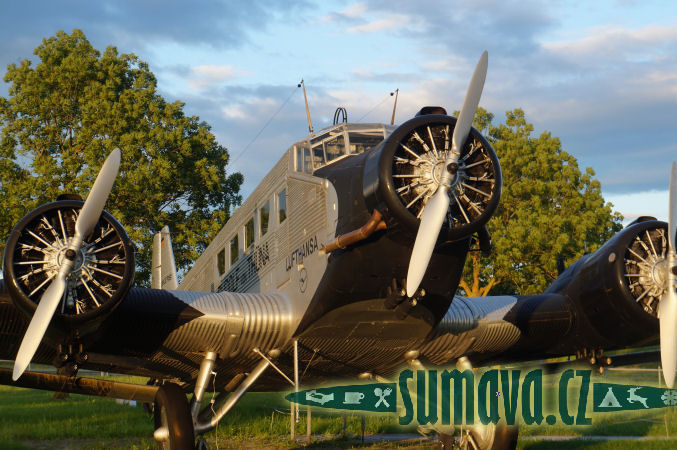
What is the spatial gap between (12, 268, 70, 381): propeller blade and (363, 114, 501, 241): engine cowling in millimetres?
3943

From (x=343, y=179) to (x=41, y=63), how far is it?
24.1 m

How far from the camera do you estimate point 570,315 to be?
39.8 ft

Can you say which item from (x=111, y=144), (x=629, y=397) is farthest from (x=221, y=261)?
(x=111, y=144)

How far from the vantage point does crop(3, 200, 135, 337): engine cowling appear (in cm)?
848

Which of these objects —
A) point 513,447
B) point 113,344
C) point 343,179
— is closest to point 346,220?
point 343,179

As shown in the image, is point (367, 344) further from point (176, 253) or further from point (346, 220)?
point (176, 253)

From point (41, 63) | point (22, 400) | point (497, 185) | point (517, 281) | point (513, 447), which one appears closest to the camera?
point (497, 185)

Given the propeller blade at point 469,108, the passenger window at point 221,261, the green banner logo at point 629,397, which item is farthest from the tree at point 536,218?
the propeller blade at point 469,108

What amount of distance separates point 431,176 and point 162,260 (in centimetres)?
1277

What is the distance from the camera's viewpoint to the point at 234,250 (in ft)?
46.9

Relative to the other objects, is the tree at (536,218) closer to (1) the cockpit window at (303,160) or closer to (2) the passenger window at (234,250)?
(2) the passenger window at (234,250)

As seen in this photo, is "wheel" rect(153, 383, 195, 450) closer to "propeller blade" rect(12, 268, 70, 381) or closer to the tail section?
"propeller blade" rect(12, 268, 70, 381)

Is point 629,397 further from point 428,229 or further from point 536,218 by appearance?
point 536,218

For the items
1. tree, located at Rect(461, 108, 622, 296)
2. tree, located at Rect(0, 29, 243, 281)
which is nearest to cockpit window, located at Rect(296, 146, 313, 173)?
tree, located at Rect(0, 29, 243, 281)
